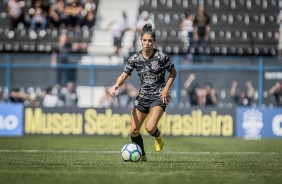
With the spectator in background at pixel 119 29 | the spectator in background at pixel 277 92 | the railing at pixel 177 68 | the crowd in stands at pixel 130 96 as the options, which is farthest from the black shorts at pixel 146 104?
the spectator in background at pixel 119 29

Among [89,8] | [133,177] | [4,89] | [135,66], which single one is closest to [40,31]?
[89,8]

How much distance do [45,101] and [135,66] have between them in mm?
13260

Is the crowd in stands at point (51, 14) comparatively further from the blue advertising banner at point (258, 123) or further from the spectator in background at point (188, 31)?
the blue advertising banner at point (258, 123)

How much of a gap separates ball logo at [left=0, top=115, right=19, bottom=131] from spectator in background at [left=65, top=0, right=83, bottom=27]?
5652 mm

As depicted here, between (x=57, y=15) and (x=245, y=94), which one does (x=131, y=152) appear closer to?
(x=245, y=94)

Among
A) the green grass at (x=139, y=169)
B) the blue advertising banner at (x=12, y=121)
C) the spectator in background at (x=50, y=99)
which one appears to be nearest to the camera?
the green grass at (x=139, y=169)

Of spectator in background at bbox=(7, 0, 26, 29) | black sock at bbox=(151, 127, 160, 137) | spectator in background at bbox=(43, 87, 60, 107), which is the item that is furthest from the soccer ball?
spectator in background at bbox=(7, 0, 26, 29)

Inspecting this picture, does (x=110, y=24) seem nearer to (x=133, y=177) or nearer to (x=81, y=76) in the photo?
(x=81, y=76)

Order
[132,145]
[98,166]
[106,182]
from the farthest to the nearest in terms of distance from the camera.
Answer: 1. [132,145]
2. [98,166]
3. [106,182]

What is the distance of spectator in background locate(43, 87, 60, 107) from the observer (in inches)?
1005

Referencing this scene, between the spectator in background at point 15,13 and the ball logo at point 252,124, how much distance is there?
10326 millimetres

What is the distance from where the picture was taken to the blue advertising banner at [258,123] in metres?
25.5

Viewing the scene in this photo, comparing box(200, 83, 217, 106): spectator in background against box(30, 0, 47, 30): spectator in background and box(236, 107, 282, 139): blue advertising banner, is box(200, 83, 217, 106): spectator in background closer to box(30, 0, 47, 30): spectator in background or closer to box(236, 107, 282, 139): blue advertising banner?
box(236, 107, 282, 139): blue advertising banner

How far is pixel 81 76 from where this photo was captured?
25406mm
